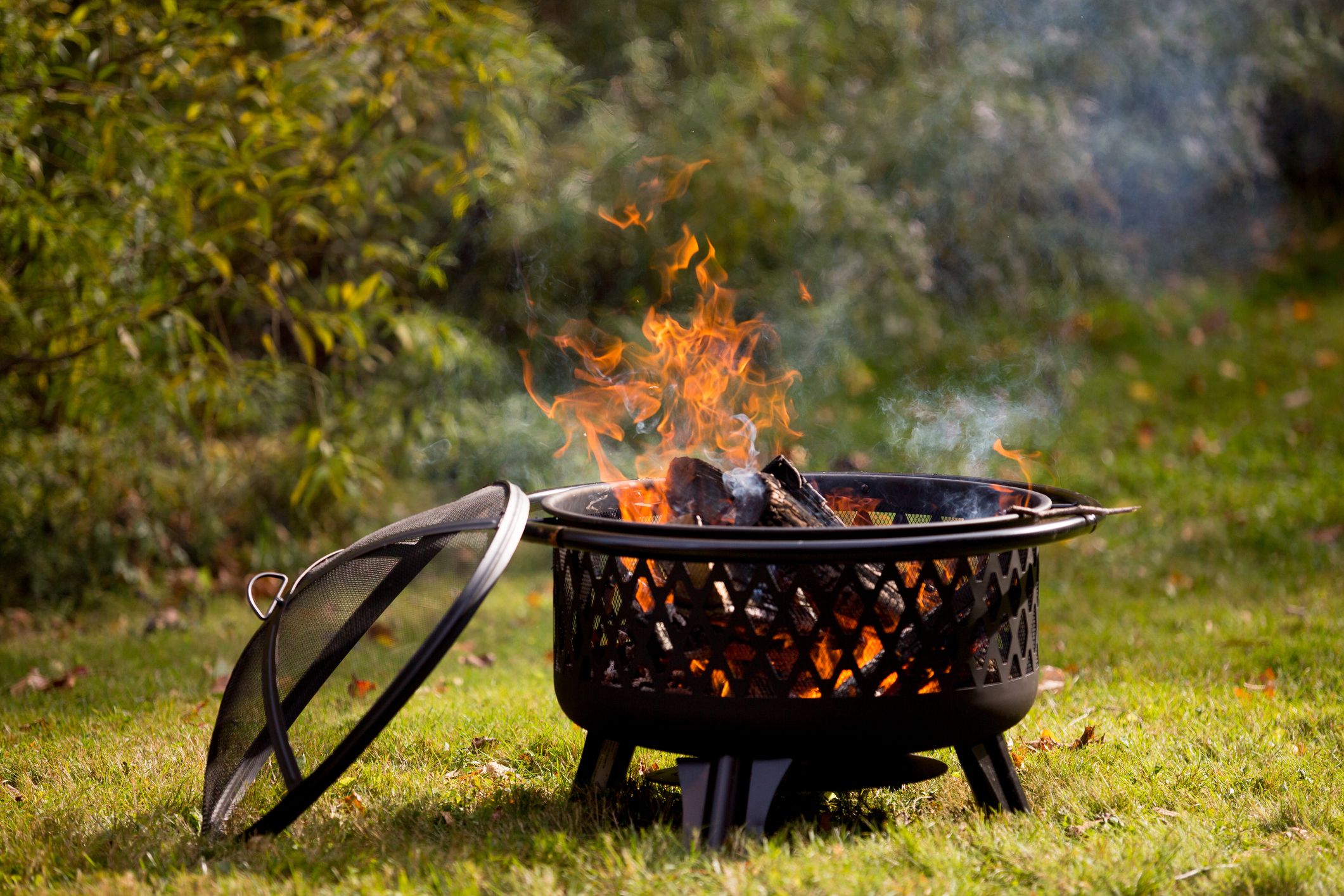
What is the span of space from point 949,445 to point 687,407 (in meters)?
3.93

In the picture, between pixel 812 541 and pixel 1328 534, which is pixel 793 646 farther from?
pixel 1328 534

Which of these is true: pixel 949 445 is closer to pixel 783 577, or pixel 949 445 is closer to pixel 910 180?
pixel 910 180

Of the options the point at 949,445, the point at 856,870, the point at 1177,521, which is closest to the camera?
the point at 856,870

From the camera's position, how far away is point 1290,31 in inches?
270

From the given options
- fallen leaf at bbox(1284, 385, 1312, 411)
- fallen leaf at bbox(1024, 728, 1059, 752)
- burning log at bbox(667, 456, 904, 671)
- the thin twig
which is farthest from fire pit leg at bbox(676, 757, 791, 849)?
fallen leaf at bbox(1284, 385, 1312, 411)

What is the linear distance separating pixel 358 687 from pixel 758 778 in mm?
1886

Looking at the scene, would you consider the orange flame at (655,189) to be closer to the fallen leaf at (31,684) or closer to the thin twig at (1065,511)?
the fallen leaf at (31,684)

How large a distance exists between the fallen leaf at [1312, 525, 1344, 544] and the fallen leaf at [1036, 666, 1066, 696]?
1.94m

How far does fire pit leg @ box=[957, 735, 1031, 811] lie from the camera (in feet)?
8.27

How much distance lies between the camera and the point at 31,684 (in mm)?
3957

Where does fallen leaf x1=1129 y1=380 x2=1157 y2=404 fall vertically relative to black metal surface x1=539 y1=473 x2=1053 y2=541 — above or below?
below

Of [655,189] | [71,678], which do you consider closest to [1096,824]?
[71,678]

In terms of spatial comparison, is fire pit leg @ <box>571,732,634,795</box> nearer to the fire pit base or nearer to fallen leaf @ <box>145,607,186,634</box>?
the fire pit base

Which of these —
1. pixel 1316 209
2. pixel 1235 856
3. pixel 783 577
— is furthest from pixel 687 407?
pixel 1316 209
